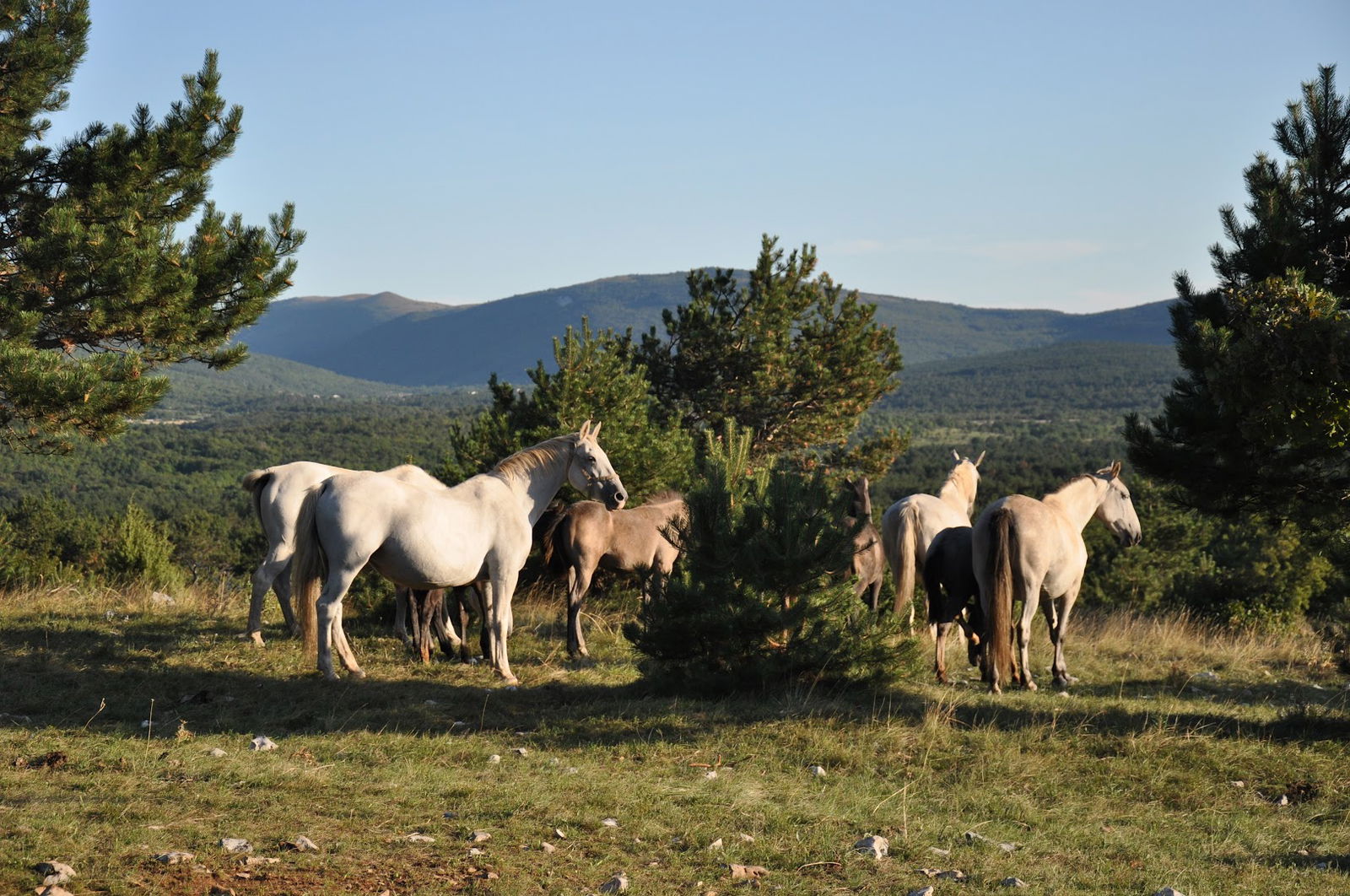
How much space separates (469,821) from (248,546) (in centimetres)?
3816

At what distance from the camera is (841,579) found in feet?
32.3

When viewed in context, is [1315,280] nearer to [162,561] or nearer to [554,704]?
[554,704]

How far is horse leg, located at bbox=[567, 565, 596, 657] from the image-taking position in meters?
11.8

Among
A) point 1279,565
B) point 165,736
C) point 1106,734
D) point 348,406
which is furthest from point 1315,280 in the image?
point 348,406

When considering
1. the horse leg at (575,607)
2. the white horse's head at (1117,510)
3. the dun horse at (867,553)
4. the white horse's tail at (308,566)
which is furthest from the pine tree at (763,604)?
the white horse's head at (1117,510)

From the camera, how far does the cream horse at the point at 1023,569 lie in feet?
33.6

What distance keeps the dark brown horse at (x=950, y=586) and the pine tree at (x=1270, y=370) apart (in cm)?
235

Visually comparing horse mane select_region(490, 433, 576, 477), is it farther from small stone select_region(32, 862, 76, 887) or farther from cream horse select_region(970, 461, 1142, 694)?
small stone select_region(32, 862, 76, 887)

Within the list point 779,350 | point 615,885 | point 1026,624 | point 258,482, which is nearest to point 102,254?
point 258,482

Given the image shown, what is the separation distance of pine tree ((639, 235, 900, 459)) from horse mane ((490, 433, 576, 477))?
48.3 ft

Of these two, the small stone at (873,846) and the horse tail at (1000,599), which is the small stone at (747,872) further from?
the horse tail at (1000,599)

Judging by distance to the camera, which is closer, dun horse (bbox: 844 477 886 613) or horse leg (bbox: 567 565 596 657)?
horse leg (bbox: 567 565 596 657)

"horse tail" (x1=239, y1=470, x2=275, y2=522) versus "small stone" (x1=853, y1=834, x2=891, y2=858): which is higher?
"horse tail" (x1=239, y1=470, x2=275, y2=522)

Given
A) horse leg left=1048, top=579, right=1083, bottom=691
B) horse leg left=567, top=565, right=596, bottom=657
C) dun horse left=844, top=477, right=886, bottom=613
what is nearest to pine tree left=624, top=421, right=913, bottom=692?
dun horse left=844, top=477, right=886, bottom=613
